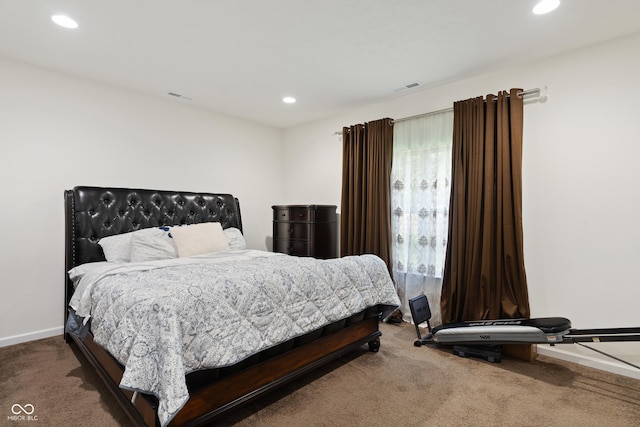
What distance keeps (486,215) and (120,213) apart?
3633mm

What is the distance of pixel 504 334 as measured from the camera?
2.43 meters

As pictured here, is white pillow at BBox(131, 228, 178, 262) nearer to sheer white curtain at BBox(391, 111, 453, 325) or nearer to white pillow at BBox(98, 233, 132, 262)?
white pillow at BBox(98, 233, 132, 262)

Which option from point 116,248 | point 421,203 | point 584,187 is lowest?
point 116,248

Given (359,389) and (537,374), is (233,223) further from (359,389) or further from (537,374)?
(537,374)

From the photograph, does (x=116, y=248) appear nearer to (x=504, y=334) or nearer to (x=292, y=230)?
(x=292, y=230)

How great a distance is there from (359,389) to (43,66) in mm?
3952

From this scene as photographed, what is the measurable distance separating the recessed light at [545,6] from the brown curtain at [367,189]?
179cm

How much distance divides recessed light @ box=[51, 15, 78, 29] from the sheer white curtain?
10.1ft

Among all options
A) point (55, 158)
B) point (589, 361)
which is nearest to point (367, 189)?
point (589, 361)

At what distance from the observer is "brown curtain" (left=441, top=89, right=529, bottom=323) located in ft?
9.14

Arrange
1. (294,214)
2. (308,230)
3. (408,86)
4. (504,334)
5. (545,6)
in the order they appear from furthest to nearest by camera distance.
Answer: (294,214)
(308,230)
(408,86)
(504,334)
(545,6)

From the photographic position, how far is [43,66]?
118 inches

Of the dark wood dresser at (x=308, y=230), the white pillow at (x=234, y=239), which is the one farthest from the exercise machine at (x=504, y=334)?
the white pillow at (x=234, y=239)

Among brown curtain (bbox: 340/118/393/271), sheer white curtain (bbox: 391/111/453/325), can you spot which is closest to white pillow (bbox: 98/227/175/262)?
brown curtain (bbox: 340/118/393/271)
